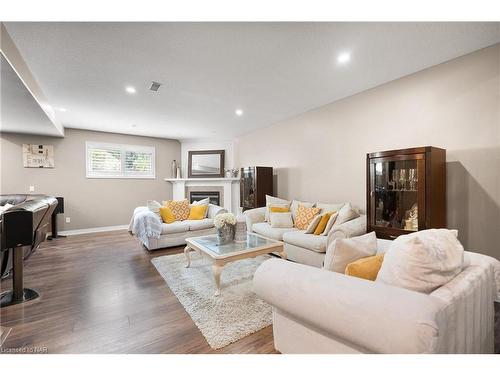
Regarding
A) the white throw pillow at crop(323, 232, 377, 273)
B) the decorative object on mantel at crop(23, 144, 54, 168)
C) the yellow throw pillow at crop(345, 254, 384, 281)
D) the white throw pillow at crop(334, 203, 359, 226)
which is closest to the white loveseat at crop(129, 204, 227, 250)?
the white throw pillow at crop(334, 203, 359, 226)

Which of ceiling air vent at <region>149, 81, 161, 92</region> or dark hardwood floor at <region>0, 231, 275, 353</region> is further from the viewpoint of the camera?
ceiling air vent at <region>149, 81, 161, 92</region>

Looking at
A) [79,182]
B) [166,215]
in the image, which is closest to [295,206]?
[166,215]

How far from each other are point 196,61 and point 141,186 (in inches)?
183

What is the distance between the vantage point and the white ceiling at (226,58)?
192cm

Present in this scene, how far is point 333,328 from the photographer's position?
1007mm

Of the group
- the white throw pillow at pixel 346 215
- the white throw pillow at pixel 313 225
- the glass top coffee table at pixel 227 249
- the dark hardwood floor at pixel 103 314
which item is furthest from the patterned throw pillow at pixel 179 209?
the white throw pillow at pixel 346 215

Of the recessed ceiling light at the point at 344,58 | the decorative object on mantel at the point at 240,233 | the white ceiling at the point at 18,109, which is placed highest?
the recessed ceiling light at the point at 344,58

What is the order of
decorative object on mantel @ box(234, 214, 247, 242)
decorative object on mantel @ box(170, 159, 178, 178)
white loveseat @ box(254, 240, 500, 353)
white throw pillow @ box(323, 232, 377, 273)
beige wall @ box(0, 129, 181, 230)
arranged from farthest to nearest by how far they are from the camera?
1. decorative object on mantel @ box(170, 159, 178, 178)
2. beige wall @ box(0, 129, 181, 230)
3. decorative object on mantel @ box(234, 214, 247, 242)
4. white throw pillow @ box(323, 232, 377, 273)
5. white loveseat @ box(254, 240, 500, 353)

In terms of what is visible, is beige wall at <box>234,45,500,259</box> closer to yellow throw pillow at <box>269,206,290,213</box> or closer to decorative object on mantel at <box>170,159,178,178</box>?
yellow throw pillow at <box>269,206,290,213</box>

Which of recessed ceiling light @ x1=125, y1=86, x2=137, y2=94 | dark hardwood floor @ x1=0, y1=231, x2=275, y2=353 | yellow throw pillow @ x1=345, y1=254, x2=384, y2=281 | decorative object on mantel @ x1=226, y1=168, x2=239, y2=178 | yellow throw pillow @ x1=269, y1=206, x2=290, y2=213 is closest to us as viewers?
yellow throw pillow @ x1=345, y1=254, x2=384, y2=281

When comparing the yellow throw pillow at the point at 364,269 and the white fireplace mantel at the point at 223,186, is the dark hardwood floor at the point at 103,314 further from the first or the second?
the white fireplace mantel at the point at 223,186

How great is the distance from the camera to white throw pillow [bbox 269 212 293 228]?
3.74m

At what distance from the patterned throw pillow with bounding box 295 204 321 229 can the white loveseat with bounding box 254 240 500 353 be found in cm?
215

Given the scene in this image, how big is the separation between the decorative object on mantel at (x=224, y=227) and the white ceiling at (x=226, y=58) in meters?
1.74
